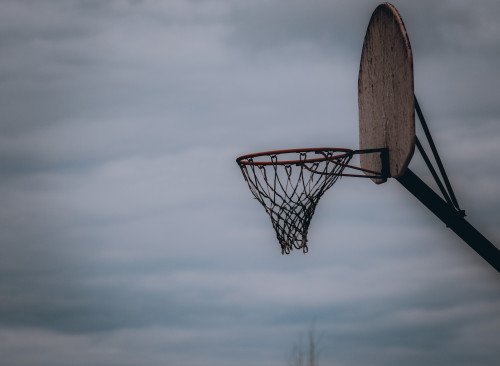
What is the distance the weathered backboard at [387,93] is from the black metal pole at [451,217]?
229 millimetres

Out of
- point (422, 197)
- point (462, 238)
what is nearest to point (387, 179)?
point (422, 197)

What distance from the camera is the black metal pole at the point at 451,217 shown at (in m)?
8.66

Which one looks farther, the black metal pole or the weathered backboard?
the black metal pole

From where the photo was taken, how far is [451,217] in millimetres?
8797

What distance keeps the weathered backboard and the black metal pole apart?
229 millimetres

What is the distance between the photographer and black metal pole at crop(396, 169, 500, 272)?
866 centimetres

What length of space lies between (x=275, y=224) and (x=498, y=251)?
2518 millimetres

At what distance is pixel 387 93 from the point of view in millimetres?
8820

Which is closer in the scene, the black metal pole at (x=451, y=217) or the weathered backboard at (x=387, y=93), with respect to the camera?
the weathered backboard at (x=387, y=93)

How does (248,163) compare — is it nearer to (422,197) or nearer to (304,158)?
(304,158)

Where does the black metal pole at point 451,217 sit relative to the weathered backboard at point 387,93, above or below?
below

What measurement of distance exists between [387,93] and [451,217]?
5.04 ft

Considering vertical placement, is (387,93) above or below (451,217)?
above

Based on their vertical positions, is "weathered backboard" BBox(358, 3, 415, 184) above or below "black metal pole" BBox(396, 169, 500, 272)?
above
